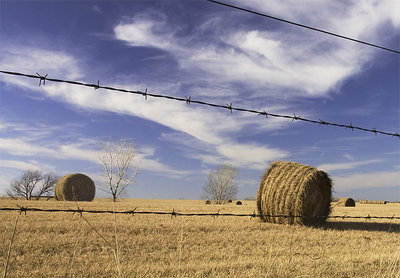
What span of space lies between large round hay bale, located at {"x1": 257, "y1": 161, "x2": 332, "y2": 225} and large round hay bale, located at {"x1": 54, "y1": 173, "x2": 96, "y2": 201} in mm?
20042

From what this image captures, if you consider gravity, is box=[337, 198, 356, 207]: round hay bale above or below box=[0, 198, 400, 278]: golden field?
above

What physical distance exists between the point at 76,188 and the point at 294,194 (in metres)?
21.3

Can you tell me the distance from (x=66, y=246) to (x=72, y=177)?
24.6 metres

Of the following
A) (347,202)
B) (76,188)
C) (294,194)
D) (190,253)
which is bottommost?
(190,253)

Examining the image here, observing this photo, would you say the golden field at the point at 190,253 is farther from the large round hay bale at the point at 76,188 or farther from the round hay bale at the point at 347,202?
the round hay bale at the point at 347,202

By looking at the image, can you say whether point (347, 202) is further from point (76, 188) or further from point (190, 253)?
point (190, 253)

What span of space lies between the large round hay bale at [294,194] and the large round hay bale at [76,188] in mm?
20042

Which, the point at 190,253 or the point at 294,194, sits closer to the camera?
the point at 190,253

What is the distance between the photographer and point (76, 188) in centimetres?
2700

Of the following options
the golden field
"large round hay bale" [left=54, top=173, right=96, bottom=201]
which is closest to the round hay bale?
"large round hay bale" [left=54, top=173, right=96, bottom=201]

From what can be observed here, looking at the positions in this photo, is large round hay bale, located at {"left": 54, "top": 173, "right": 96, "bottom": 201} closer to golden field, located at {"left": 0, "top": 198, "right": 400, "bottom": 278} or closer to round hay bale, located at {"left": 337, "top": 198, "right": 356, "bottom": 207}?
golden field, located at {"left": 0, "top": 198, "right": 400, "bottom": 278}

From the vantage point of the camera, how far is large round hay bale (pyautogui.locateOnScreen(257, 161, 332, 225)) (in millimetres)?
9508

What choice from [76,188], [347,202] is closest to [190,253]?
[76,188]

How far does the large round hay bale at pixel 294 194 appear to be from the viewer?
9508mm
